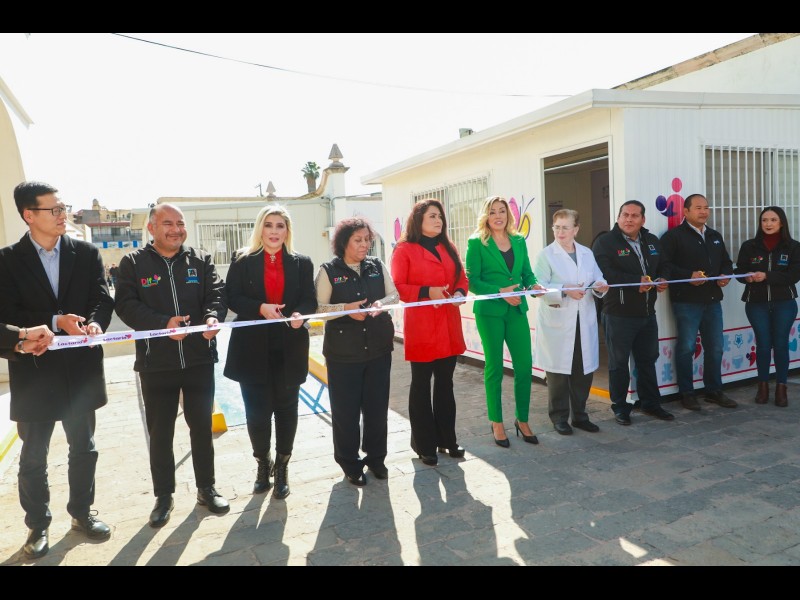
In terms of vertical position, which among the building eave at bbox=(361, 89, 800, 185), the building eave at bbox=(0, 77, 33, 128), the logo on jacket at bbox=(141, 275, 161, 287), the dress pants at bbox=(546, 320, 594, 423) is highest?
the building eave at bbox=(0, 77, 33, 128)

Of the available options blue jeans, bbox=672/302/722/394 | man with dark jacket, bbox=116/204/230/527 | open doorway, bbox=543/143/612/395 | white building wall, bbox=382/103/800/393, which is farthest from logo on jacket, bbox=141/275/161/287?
open doorway, bbox=543/143/612/395

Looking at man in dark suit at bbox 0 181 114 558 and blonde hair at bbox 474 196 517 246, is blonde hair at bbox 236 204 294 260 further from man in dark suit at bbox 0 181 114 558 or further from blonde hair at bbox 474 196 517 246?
blonde hair at bbox 474 196 517 246

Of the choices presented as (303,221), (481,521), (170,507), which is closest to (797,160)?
(481,521)

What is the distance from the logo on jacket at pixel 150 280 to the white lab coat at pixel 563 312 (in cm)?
298

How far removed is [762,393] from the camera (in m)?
5.92

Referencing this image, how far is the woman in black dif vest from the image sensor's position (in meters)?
4.22

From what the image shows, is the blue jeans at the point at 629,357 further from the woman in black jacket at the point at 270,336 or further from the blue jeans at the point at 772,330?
the woman in black jacket at the point at 270,336

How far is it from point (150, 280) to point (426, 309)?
187 centimetres

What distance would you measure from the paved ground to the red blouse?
1.32m

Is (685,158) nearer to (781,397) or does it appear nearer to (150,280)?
(781,397)

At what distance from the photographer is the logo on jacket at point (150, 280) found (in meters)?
3.71

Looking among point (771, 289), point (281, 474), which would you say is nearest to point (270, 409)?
point (281, 474)

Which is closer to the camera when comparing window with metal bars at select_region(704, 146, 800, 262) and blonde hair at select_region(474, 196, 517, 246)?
blonde hair at select_region(474, 196, 517, 246)

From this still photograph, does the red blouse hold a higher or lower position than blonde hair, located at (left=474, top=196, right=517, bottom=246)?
lower
